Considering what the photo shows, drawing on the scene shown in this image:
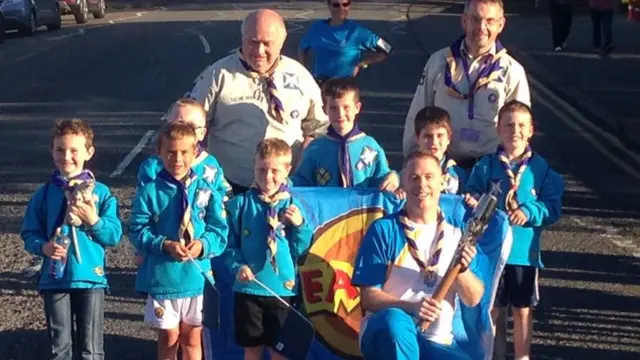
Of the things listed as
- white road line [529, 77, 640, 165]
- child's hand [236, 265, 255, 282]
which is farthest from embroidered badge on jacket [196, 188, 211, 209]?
white road line [529, 77, 640, 165]

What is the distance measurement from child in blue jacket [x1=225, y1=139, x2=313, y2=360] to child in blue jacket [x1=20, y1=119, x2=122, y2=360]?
0.62 meters

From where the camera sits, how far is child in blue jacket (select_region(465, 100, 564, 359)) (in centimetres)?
653

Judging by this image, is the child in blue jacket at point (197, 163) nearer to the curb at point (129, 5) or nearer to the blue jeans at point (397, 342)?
the blue jeans at point (397, 342)

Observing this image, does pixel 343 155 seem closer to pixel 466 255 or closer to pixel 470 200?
pixel 470 200

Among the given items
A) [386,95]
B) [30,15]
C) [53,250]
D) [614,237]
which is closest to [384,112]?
[386,95]

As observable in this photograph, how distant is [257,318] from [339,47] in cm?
478

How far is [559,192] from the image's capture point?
673 centimetres

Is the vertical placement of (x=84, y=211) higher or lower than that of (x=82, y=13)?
lower

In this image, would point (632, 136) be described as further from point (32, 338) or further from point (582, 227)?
point (32, 338)

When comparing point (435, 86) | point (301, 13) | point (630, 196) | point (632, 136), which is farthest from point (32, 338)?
point (301, 13)

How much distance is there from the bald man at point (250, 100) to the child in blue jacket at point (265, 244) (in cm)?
81

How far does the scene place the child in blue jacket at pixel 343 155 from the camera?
22.3 ft

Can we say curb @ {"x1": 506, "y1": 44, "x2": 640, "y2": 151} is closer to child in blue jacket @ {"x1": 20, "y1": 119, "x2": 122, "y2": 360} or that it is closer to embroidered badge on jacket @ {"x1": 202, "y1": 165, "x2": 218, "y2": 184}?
embroidered badge on jacket @ {"x1": 202, "y1": 165, "x2": 218, "y2": 184}

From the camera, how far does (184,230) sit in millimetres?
6230
